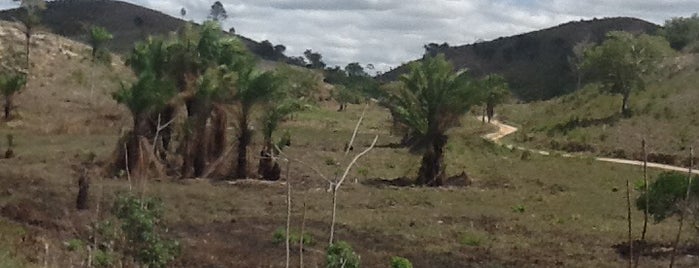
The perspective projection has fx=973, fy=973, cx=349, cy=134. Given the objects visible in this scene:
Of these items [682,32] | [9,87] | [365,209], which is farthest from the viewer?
[682,32]

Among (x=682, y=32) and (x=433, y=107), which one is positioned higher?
(x=682, y=32)

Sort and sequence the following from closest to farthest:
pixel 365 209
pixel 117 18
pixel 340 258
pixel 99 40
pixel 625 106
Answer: pixel 340 258 < pixel 365 209 < pixel 625 106 < pixel 99 40 < pixel 117 18

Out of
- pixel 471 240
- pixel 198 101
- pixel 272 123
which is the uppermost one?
pixel 198 101

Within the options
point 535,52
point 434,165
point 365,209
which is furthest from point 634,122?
point 535,52

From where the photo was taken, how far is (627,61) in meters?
55.3

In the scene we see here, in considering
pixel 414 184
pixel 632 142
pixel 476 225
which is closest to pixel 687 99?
pixel 632 142

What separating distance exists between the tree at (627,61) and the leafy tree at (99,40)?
34511 millimetres

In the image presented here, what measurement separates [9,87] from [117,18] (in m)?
106

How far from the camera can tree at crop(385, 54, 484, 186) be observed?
37.0 meters

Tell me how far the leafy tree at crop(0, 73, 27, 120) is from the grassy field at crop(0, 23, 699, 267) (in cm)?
148

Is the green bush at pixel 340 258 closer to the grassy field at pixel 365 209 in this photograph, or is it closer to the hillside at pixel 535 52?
the grassy field at pixel 365 209

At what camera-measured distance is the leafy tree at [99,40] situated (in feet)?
230

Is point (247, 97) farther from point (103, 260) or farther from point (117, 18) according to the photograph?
point (117, 18)

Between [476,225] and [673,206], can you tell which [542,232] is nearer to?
[476,225]
